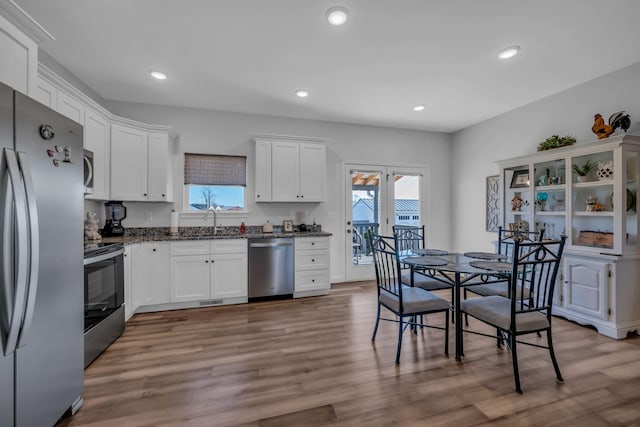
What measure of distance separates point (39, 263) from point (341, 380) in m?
1.94

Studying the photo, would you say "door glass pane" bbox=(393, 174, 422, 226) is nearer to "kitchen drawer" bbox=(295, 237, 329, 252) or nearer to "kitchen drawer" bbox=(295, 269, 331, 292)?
"kitchen drawer" bbox=(295, 237, 329, 252)

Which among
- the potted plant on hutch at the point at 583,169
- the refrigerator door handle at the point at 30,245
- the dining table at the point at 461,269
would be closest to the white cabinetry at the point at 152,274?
the refrigerator door handle at the point at 30,245

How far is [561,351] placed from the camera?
2438 millimetres

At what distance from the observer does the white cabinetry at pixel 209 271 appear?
11.5ft

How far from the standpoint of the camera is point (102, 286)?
7.96ft

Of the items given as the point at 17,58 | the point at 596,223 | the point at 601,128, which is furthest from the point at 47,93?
the point at 596,223

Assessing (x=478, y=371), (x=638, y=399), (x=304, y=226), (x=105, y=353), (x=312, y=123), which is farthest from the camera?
(x=312, y=123)

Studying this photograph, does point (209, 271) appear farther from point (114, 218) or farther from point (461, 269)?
point (461, 269)

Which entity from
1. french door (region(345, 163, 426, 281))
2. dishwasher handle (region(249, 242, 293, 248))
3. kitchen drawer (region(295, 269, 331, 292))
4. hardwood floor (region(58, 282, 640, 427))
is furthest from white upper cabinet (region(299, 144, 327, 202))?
hardwood floor (region(58, 282, 640, 427))

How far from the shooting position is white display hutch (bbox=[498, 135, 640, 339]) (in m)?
2.71

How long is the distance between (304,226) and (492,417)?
125 inches

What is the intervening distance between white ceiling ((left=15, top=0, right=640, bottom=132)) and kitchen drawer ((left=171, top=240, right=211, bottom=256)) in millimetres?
1924

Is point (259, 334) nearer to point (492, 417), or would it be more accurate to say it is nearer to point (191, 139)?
point (492, 417)

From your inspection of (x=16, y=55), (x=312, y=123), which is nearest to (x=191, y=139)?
(x=312, y=123)
